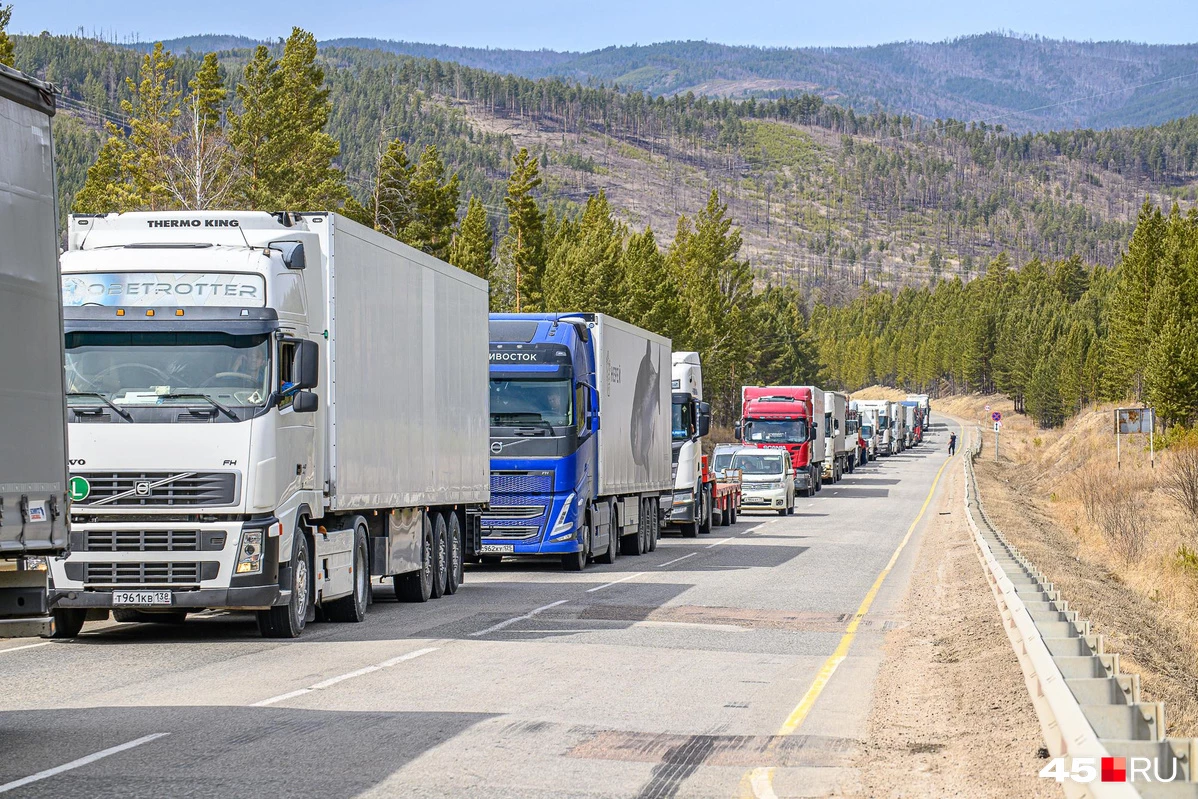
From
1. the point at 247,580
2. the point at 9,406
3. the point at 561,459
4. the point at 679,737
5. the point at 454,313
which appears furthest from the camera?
the point at 561,459

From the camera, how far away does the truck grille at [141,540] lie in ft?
46.9

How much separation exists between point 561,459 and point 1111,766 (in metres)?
19.2

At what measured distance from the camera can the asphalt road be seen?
839 centimetres

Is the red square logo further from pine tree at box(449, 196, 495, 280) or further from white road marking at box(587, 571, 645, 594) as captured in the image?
pine tree at box(449, 196, 495, 280)

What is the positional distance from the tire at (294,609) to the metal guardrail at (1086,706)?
6938mm

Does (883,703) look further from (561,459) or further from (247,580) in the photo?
(561,459)

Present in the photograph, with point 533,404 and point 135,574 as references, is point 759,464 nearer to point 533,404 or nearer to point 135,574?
point 533,404

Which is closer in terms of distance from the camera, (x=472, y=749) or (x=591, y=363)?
(x=472, y=749)

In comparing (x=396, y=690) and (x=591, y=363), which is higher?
(x=591, y=363)

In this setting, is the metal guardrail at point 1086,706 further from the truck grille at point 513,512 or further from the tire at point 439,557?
the truck grille at point 513,512

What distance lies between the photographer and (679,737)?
9891 millimetres

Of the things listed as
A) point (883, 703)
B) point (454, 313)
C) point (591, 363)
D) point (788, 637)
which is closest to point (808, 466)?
point (591, 363)

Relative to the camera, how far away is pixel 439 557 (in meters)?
20.6

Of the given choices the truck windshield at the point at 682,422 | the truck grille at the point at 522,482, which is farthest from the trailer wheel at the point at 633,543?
the truck windshield at the point at 682,422
